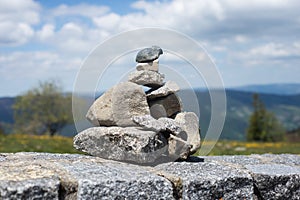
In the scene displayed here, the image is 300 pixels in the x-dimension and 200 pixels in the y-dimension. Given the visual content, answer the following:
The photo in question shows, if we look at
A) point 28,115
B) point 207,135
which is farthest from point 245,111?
point 207,135

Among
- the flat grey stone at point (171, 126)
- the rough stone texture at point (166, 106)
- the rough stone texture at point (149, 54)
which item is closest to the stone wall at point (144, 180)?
the flat grey stone at point (171, 126)

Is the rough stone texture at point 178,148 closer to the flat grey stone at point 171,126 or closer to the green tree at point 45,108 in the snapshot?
the flat grey stone at point 171,126

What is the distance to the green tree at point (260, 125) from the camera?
4645 centimetres

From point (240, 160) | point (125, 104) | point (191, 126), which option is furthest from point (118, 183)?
point (240, 160)

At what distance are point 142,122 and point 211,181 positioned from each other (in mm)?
1186

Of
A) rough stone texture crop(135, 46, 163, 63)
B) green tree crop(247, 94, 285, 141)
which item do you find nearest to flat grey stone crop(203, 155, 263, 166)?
rough stone texture crop(135, 46, 163, 63)

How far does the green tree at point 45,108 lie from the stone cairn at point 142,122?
33153mm

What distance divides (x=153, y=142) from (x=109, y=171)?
0.76 meters

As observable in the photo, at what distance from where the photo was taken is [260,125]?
4797 centimetres

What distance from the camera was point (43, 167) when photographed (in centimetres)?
495

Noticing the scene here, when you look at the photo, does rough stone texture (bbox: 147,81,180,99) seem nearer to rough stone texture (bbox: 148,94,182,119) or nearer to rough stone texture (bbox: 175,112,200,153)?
rough stone texture (bbox: 148,94,182,119)

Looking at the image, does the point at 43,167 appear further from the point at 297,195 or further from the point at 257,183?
the point at 297,195

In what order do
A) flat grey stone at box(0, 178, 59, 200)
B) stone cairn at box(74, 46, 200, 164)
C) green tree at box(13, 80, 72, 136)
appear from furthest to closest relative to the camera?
green tree at box(13, 80, 72, 136)
stone cairn at box(74, 46, 200, 164)
flat grey stone at box(0, 178, 59, 200)

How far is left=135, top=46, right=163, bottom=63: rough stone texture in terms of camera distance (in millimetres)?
5965
